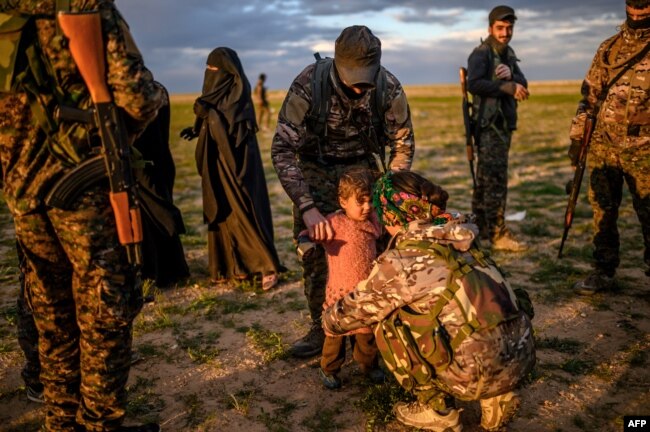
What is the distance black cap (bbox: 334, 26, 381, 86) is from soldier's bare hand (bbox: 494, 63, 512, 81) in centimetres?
355

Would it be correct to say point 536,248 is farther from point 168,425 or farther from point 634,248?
point 168,425

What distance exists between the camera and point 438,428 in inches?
115

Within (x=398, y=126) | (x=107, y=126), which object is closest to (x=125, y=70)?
(x=107, y=126)

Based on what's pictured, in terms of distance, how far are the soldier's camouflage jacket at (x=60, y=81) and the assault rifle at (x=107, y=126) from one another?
0.05 m

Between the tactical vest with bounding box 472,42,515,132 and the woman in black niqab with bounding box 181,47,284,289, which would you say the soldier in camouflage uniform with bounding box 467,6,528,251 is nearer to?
the tactical vest with bounding box 472,42,515,132

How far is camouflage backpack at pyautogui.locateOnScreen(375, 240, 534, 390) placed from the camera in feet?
8.23

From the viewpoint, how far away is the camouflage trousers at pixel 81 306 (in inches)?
99.6

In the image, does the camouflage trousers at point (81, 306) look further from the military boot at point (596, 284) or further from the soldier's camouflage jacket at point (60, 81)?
the military boot at point (596, 284)

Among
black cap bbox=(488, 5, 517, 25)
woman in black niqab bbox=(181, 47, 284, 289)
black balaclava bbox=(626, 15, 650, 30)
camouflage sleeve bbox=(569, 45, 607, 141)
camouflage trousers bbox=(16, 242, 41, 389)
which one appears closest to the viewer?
camouflage trousers bbox=(16, 242, 41, 389)

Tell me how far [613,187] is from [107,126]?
4308 millimetres

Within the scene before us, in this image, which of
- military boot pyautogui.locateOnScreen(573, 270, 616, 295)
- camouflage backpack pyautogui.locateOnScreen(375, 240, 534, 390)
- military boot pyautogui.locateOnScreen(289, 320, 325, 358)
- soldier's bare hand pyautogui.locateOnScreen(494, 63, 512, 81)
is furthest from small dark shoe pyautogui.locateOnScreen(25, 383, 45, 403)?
soldier's bare hand pyautogui.locateOnScreen(494, 63, 512, 81)

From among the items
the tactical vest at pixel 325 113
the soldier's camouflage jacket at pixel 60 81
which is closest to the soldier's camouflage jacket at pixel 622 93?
the tactical vest at pixel 325 113

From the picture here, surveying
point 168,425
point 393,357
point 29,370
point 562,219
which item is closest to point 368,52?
point 393,357

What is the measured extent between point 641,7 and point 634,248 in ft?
10.2
